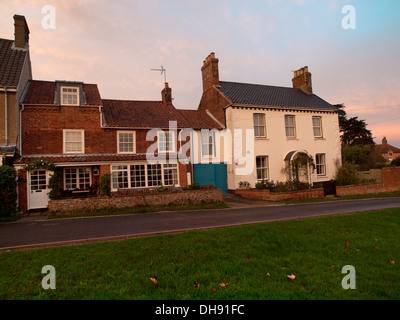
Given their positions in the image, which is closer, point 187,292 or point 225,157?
point 187,292

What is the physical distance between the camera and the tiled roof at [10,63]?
15.1 metres

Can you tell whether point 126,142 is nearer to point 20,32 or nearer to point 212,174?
point 212,174

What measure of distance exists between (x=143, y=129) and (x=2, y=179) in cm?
911

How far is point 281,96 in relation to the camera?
82.1ft

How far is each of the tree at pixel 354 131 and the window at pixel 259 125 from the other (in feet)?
89.7

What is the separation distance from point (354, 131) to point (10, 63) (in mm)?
47379

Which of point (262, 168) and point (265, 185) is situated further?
point (262, 168)

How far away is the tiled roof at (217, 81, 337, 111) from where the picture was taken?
73.2ft

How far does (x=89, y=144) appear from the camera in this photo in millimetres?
17438

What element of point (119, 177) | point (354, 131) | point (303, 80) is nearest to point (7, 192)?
point (119, 177)

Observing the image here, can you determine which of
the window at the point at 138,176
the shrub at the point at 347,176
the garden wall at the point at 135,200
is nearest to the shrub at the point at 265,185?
the garden wall at the point at 135,200

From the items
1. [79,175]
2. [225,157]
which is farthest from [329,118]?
[79,175]

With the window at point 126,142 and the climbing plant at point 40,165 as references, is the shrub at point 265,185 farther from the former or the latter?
the climbing plant at point 40,165
